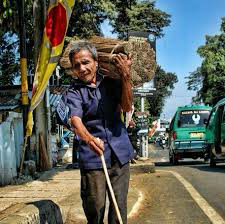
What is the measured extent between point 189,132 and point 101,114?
13.1 meters

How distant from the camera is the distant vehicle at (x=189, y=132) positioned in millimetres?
16484

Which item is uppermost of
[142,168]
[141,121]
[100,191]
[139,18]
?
[139,18]

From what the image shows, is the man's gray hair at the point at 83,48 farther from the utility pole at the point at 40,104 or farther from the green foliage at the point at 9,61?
the green foliage at the point at 9,61

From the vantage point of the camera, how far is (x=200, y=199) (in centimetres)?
742

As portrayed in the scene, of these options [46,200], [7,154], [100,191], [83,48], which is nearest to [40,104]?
[7,154]

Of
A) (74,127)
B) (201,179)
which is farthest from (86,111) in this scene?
(201,179)

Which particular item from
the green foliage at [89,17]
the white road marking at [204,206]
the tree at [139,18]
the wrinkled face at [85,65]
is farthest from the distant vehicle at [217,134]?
the tree at [139,18]

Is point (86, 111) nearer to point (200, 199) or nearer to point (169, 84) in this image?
point (200, 199)

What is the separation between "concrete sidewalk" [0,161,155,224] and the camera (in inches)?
173

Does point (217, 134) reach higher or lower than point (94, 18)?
lower

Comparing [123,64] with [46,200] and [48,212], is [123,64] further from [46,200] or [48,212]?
[46,200]

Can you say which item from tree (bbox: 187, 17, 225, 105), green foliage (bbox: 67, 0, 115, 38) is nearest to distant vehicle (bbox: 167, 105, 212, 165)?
green foliage (bbox: 67, 0, 115, 38)

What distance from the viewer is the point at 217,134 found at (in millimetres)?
14141

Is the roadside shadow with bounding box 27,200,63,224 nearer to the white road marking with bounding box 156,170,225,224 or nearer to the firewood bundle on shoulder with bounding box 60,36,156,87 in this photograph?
the firewood bundle on shoulder with bounding box 60,36,156,87
